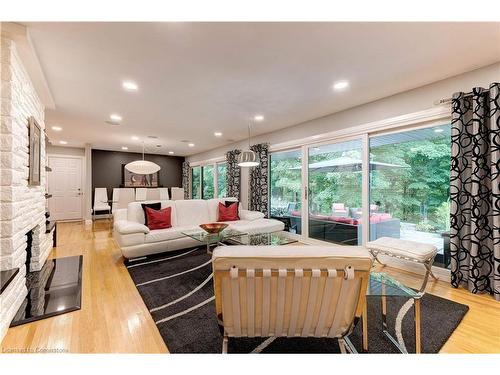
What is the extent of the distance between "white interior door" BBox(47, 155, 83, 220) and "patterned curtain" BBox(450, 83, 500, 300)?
29.4 ft

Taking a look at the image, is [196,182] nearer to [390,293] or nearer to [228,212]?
[228,212]

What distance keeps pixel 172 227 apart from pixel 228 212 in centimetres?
117

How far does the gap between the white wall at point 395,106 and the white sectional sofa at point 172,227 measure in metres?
1.92

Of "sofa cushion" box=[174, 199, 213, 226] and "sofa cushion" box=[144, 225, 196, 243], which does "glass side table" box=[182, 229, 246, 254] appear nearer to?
"sofa cushion" box=[144, 225, 196, 243]

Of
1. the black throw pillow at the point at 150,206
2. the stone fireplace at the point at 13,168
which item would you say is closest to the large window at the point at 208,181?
the black throw pillow at the point at 150,206

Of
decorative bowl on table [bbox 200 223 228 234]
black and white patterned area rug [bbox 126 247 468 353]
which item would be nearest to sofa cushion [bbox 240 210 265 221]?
decorative bowl on table [bbox 200 223 228 234]

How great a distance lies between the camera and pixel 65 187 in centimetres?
694

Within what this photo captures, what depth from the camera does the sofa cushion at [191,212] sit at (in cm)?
424

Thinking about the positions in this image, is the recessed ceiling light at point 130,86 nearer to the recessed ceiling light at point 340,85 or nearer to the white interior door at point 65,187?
the recessed ceiling light at point 340,85

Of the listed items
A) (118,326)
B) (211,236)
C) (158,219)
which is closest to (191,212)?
(158,219)

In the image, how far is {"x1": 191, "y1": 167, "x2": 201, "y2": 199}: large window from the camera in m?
8.21
